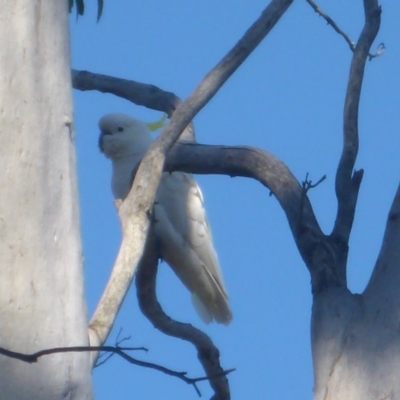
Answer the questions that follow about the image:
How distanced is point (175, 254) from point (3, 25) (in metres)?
2.41

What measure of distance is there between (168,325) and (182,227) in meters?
1.18

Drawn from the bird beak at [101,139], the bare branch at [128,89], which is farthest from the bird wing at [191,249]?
the bare branch at [128,89]

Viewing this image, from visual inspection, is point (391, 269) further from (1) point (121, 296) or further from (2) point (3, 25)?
(2) point (3, 25)

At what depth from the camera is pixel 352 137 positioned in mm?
2053

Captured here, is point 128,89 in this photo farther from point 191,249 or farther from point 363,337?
point 363,337

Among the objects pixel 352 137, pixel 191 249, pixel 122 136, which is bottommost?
pixel 352 137

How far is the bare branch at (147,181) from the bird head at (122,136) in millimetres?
1632

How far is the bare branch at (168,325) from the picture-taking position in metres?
2.56

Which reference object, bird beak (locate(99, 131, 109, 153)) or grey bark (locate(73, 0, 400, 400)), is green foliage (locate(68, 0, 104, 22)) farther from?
bird beak (locate(99, 131, 109, 153))

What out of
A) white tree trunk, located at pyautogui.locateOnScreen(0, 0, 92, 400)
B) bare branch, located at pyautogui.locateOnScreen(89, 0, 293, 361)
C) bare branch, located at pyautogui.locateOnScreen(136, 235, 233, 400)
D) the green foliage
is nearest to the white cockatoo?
bare branch, located at pyautogui.locateOnScreen(136, 235, 233, 400)

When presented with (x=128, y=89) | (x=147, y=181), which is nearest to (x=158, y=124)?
(x=128, y=89)

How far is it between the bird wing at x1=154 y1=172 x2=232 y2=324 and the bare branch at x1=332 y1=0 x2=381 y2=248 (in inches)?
59.8

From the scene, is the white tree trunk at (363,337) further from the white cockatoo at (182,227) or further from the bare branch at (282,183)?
the white cockatoo at (182,227)

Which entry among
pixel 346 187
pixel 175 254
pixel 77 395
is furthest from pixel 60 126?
pixel 175 254
